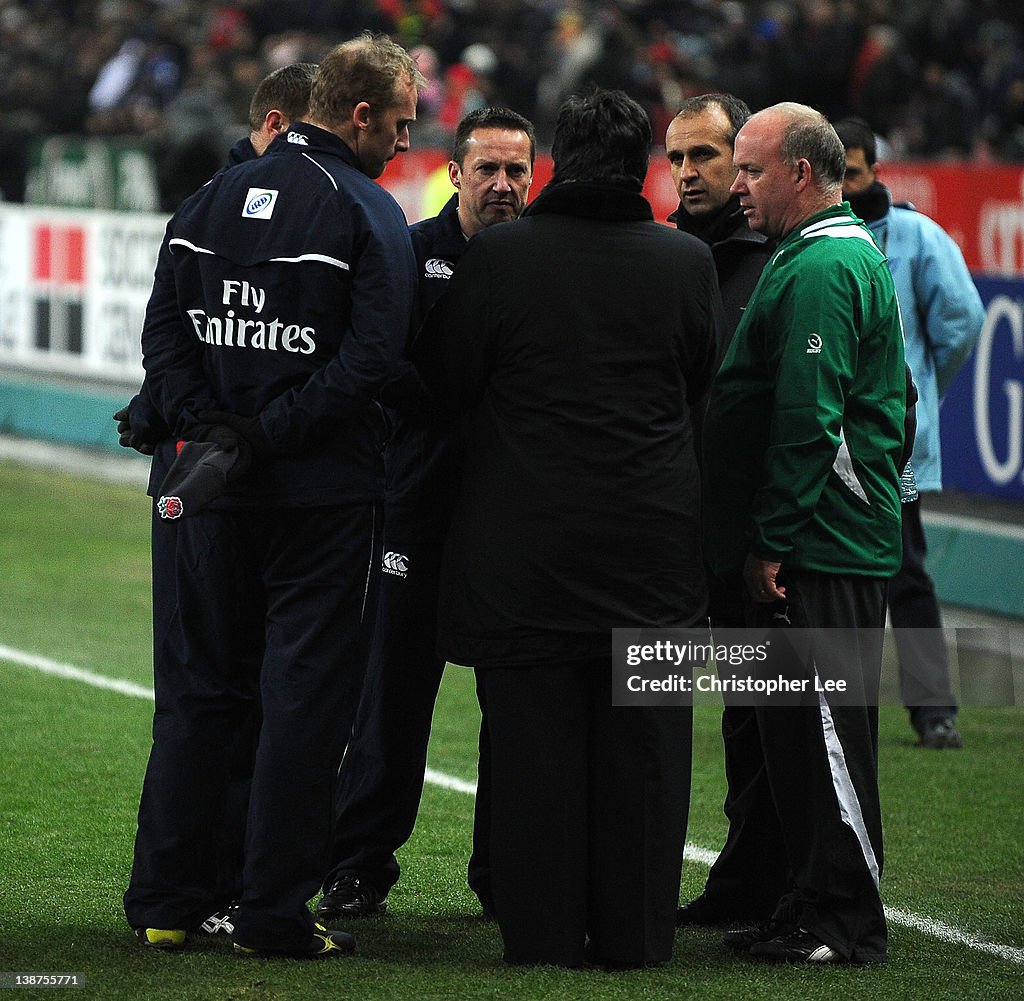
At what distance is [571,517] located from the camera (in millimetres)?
4680

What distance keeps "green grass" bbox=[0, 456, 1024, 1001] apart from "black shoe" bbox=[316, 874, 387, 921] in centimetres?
7

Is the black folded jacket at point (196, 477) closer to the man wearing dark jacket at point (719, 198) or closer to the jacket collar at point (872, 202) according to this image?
the man wearing dark jacket at point (719, 198)

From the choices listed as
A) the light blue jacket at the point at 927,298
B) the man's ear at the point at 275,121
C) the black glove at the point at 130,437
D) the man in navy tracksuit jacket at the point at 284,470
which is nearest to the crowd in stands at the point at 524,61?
the light blue jacket at the point at 927,298

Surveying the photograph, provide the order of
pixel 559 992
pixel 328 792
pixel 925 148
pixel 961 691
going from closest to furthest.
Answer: pixel 559 992 < pixel 328 792 < pixel 961 691 < pixel 925 148

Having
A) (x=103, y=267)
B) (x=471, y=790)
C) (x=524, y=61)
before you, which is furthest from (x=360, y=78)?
(x=524, y=61)

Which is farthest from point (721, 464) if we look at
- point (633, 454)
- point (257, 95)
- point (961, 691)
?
point (961, 691)

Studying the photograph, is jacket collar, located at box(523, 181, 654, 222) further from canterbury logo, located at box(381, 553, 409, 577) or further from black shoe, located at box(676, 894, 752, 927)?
black shoe, located at box(676, 894, 752, 927)

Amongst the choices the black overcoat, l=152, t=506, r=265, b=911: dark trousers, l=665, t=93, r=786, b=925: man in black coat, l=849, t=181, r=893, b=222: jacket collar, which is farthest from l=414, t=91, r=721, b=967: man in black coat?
l=849, t=181, r=893, b=222: jacket collar

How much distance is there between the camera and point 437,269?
5.42 m

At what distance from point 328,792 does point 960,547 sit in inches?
239

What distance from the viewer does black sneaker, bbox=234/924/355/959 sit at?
15.4 feet

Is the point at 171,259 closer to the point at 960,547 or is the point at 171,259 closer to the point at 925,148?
the point at 960,547

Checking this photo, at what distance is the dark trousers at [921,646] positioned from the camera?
7883 mm

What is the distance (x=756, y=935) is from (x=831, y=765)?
51cm
